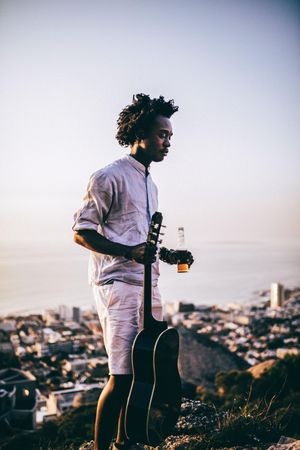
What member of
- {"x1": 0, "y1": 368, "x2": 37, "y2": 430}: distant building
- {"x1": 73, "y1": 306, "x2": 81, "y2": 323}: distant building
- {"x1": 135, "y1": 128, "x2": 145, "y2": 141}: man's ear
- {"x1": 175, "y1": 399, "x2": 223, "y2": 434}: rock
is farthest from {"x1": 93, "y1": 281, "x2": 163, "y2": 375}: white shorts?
{"x1": 73, "y1": 306, "x2": 81, "y2": 323}: distant building

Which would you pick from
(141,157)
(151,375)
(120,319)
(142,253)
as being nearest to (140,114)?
(141,157)

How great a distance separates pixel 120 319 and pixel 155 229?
447mm

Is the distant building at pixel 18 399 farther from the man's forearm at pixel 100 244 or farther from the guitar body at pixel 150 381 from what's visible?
the man's forearm at pixel 100 244

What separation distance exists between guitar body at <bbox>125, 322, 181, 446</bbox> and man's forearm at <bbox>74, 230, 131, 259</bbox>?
382 millimetres

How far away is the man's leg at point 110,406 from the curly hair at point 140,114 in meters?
1.22

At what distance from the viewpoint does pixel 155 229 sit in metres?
2.39

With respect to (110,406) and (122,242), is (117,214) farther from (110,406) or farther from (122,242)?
(110,406)

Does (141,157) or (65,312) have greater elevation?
(141,157)

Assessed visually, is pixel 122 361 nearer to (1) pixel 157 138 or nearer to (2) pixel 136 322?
(2) pixel 136 322

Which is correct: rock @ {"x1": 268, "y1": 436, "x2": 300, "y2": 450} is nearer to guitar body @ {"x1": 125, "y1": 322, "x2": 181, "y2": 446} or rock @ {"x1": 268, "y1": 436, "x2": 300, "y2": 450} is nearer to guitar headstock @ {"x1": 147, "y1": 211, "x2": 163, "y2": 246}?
guitar body @ {"x1": 125, "y1": 322, "x2": 181, "y2": 446}

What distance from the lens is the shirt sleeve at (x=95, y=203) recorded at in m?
2.39

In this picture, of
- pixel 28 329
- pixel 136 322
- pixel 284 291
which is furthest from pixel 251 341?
pixel 136 322

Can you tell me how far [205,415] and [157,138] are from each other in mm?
2155

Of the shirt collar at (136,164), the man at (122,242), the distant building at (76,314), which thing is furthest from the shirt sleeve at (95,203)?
the distant building at (76,314)
